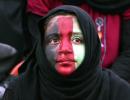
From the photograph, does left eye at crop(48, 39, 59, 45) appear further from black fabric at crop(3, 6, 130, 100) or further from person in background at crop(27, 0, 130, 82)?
person in background at crop(27, 0, 130, 82)

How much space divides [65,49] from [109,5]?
1.05m

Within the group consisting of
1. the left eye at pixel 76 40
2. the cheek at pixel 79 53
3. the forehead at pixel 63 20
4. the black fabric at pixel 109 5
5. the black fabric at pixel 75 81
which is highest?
the black fabric at pixel 109 5

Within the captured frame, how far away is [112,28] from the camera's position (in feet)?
9.93

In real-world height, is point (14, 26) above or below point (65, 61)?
above

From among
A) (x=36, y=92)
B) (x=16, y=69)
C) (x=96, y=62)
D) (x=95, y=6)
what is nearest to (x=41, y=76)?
(x=36, y=92)

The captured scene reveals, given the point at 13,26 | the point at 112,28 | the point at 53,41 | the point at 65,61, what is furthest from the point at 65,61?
the point at 13,26

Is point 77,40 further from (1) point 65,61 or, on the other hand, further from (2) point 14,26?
(2) point 14,26

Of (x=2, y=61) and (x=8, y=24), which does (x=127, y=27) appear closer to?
(x=8, y=24)

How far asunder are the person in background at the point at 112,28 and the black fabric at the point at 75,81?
883 millimetres

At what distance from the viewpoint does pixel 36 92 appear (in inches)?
81.4

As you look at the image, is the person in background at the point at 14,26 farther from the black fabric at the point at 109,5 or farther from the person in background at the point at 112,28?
the black fabric at the point at 109,5

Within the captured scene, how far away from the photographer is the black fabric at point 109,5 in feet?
9.87

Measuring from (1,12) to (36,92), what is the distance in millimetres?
1214

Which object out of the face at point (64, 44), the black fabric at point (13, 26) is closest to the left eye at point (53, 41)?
the face at point (64, 44)
